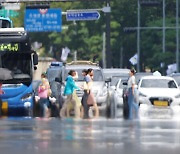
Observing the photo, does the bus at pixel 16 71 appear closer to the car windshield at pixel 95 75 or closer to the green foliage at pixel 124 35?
the car windshield at pixel 95 75

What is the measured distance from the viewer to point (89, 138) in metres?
17.8

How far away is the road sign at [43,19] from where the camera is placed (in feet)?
214

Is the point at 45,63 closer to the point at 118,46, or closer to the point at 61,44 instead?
the point at 118,46

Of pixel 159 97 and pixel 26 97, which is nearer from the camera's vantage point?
pixel 26 97

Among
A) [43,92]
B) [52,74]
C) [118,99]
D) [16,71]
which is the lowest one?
[118,99]

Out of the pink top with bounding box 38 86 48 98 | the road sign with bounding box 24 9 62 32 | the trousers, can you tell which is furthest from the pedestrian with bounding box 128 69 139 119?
the road sign with bounding box 24 9 62 32

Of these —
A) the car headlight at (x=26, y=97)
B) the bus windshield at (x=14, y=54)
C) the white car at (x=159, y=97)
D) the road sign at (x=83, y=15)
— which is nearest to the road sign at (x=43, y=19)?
the road sign at (x=83, y=15)

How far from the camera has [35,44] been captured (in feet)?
329

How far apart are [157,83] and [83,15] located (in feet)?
90.6

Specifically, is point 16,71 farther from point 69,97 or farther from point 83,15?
point 83,15

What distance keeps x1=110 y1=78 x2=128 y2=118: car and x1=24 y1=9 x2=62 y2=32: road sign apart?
99.5 feet

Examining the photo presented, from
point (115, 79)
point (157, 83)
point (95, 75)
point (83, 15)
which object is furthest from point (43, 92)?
point (83, 15)

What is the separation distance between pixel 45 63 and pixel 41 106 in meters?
38.6

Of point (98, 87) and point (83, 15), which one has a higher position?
point (83, 15)
